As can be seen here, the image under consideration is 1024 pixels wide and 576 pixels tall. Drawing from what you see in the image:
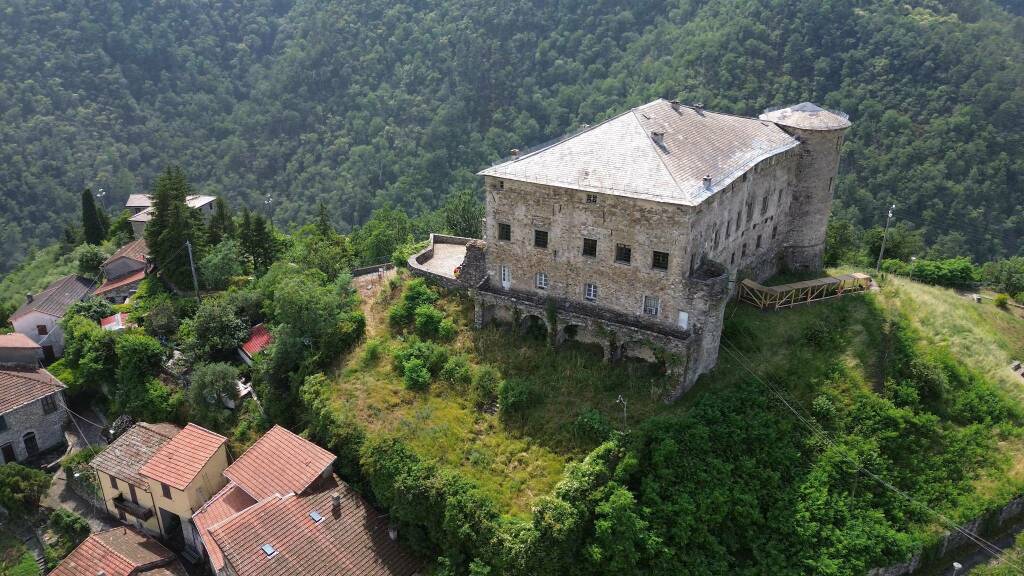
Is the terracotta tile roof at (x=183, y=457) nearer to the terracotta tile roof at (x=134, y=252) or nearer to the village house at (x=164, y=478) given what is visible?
the village house at (x=164, y=478)

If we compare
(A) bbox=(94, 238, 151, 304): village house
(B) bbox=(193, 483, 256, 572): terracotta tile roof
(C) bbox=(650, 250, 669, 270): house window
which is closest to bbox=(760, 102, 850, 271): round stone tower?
(C) bbox=(650, 250, 669, 270): house window

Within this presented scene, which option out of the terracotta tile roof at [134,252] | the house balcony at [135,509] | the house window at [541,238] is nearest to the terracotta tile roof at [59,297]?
the terracotta tile roof at [134,252]

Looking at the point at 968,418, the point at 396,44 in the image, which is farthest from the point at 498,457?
the point at 396,44

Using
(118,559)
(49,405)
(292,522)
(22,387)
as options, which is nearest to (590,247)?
(292,522)

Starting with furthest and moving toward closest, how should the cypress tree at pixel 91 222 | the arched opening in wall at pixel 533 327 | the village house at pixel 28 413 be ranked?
the cypress tree at pixel 91 222 → the village house at pixel 28 413 → the arched opening in wall at pixel 533 327

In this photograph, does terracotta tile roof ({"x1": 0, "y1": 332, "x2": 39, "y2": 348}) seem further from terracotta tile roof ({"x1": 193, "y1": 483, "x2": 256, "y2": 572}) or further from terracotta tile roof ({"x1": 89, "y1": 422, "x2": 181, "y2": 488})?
terracotta tile roof ({"x1": 193, "y1": 483, "x2": 256, "y2": 572})

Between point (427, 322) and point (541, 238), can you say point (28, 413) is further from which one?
point (541, 238)
